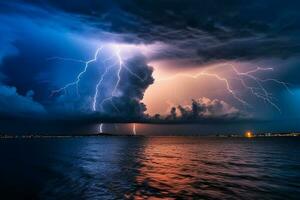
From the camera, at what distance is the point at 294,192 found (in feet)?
108

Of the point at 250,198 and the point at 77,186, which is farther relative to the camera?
the point at 77,186

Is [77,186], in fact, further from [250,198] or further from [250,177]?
[250,177]

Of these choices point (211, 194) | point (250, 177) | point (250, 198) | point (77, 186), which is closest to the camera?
point (250, 198)

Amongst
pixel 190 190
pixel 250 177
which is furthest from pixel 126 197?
pixel 250 177

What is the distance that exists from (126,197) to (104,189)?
5032 millimetres

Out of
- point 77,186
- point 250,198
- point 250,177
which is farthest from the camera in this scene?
point 250,177

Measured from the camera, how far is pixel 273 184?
37.8 metres

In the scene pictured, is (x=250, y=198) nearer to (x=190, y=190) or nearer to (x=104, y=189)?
(x=190, y=190)

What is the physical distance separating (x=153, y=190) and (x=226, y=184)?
348 inches

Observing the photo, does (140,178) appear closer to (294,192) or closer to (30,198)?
(30,198)

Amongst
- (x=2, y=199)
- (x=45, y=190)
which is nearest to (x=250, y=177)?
(x=45, y=190)

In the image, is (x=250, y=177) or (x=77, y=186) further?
(x=250, y=177)

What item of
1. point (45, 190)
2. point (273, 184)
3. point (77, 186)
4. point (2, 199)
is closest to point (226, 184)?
point (273, 184)

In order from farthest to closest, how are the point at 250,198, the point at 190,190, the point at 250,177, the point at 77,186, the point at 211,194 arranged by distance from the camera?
the point at 250,177 < the point at 77,186 < the point at 190,190 < the point at 211,194 < the point at 250,198
